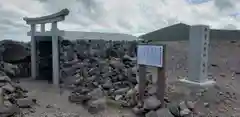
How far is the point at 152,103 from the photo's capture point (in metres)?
5.51

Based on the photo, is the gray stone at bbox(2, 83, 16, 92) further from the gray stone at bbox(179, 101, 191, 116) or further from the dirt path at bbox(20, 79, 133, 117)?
the gray stone at bbox(179, 101, 191, 116)

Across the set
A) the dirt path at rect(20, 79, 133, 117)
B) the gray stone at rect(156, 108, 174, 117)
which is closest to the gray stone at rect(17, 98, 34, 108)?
the dirt path at rect(20, 79, 133, 117)

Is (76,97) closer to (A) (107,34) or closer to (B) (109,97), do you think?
(B) (109,97)

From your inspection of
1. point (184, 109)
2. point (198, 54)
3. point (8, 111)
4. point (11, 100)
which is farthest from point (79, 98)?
point (198, 54)

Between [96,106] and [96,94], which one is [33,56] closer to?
[96,94]

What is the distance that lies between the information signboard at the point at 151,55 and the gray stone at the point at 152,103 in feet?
2.68

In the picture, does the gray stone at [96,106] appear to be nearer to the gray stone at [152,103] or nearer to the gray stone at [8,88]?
the gray stone at [152,103]

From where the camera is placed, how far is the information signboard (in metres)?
5.43

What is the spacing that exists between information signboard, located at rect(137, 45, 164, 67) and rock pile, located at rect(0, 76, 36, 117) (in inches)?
133

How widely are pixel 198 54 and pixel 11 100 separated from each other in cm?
524

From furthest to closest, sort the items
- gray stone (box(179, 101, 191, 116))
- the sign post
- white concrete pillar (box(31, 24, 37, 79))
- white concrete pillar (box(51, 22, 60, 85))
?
1. white concrete pillar (box(31, 24, 37, 79))
2. white concrete pillar (box(51, 22, 60, 85))
3. the sign post
4. gray stone (box(179, 101, 191, 116))

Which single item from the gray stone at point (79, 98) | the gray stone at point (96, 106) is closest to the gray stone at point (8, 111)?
the gray stone at point (79, 98)

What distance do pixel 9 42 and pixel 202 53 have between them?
8995mm

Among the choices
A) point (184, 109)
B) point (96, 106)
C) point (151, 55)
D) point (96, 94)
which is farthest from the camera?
point (96, 94)
